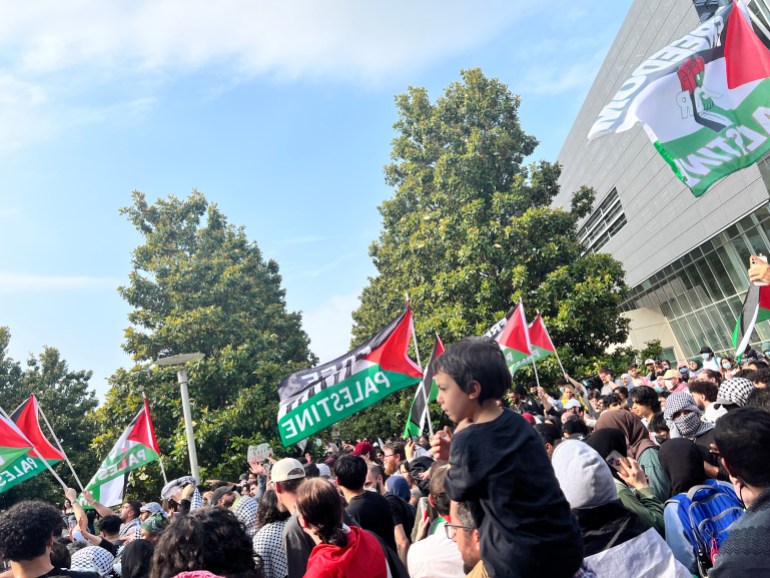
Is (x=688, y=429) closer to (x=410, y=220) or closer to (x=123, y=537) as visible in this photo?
(x=123, y=537)

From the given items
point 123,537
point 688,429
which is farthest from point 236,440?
point 688,429

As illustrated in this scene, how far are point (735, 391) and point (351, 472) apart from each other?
308 cm

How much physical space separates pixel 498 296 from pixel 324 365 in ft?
39.7

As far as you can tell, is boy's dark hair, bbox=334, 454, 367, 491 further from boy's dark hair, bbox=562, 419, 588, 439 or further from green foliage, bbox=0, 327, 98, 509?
green foliage, bbox=0, 327, 98, 509

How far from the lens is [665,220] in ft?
99.0

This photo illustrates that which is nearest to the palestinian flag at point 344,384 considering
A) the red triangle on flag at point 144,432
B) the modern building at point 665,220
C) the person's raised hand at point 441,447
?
the person's raised hand at point 441,447

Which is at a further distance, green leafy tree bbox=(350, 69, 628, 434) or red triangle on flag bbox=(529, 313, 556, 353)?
green leafy tree bbox=(350, 69, 628, 434)

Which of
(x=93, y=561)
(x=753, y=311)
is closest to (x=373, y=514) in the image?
(x=93, y=561)

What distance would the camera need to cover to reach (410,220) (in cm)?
2358

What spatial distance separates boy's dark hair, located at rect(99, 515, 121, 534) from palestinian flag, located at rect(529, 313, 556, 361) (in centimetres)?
1010

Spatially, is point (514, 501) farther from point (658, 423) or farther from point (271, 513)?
point (658, 423)

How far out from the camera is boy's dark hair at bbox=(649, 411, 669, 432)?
599 cm

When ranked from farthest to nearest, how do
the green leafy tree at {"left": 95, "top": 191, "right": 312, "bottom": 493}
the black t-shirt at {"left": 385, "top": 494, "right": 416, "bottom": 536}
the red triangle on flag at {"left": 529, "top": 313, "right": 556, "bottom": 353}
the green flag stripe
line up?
the green leafy tree at {"left": 95, "top": 191, "right": 312, "bottom": 493}
the red triangle on flag at {"left": 529, "top": 313, "right": 556, "bottom": 353}
the green flag stripe
the black t-shirt at {"left": 385, "top": 494, "right": 416, "bottom": 536}

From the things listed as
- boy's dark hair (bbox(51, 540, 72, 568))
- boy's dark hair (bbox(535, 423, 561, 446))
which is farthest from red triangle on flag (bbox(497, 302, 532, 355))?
boy's dark hair (bbox(51, 540, 72, 568))
